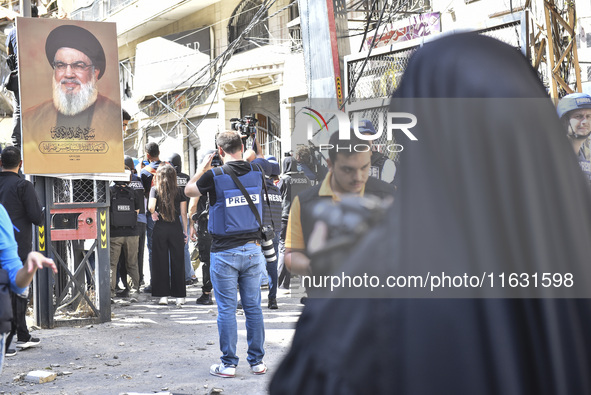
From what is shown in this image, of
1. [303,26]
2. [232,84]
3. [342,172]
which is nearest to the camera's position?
[342,172]

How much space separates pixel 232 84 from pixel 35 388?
18.7 m

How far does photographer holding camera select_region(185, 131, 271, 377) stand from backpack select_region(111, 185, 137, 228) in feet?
13.1

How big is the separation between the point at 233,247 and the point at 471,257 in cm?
493

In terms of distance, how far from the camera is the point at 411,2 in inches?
668

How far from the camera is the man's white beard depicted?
8039 millimetres

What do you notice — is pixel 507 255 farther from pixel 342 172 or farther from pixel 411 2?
pixel 411 2

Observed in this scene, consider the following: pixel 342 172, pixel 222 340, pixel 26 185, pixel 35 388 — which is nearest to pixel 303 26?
pixel 26 185

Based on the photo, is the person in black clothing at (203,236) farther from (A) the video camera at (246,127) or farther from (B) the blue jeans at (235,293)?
(B) the blue jeans at (235,293)

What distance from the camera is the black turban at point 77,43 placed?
7.98 metres

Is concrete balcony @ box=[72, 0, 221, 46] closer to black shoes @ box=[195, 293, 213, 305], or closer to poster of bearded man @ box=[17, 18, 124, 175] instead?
black shoes @ box=[195, 293, 213, 305]

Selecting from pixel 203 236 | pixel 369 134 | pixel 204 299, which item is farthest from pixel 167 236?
pixel 369 134

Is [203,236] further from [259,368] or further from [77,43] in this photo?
[259,368]

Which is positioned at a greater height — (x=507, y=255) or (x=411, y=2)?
(x=411, y=2)

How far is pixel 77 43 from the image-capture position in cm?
812
